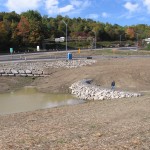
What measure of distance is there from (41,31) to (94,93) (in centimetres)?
8706

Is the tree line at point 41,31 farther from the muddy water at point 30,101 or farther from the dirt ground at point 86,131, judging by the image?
the dirt ground at point 86,131

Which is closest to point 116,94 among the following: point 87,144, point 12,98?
point 12,98

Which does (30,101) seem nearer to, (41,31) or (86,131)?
(86,131)

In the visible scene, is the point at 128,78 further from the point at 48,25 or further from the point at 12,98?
the point at 48,25

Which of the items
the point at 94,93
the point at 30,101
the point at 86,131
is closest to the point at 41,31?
the point at 30,101

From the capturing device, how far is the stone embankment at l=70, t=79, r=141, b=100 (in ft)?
90.0

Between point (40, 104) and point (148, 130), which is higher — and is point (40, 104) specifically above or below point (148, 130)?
below

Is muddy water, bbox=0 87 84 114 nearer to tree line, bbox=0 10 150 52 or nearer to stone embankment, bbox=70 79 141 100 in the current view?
stone embankment, bbox=70 79 141 100

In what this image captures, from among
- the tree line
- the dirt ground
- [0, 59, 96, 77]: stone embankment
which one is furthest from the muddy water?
the tree line

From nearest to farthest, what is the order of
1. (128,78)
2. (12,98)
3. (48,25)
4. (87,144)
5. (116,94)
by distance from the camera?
(87,144) < (116,94) < (12,98) < (128,78) < (48,25)

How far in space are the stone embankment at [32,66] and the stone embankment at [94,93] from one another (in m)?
11.4

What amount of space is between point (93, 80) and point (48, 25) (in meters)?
97.6

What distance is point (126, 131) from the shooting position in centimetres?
1222

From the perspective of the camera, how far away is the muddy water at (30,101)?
27413 millimetres
